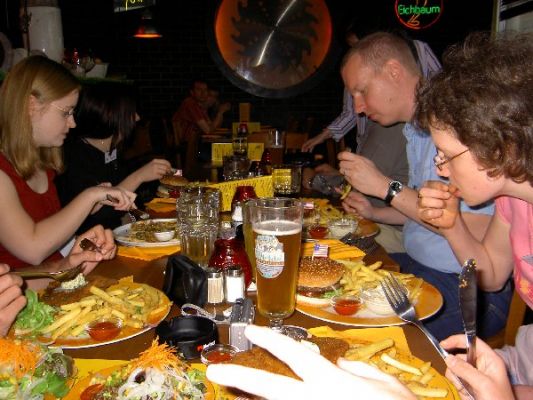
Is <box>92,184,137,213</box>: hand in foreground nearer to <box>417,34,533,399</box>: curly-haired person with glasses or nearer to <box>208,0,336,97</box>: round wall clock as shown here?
<box>417,34,533,399</box>: curly-haired person with glasses

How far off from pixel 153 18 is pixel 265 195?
21.1 feet

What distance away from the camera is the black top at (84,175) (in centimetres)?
315

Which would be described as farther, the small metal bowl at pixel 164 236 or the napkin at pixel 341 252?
the small metal bowl at pixel 164 236

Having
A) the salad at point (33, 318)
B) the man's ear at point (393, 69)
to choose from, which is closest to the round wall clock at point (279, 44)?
the man's ear at point (393, 69)

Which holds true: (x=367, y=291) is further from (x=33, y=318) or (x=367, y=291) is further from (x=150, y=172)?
(x=150, y=172)

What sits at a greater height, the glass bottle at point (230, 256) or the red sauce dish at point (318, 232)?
the glass bottle at point (230, 256)

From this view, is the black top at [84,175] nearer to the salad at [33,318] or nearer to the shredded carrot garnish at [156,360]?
the salad at [33,318]

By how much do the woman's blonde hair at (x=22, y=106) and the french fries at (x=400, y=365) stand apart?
5.85 feet

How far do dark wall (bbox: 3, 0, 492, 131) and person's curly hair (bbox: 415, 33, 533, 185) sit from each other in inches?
295

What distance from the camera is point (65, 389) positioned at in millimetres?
994

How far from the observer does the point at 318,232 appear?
224cm

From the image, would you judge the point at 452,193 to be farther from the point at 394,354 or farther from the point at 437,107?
the point at 394,354

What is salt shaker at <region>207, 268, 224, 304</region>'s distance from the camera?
56.7 inches

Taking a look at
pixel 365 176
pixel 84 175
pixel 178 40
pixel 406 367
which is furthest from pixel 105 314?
pixel 178 40
